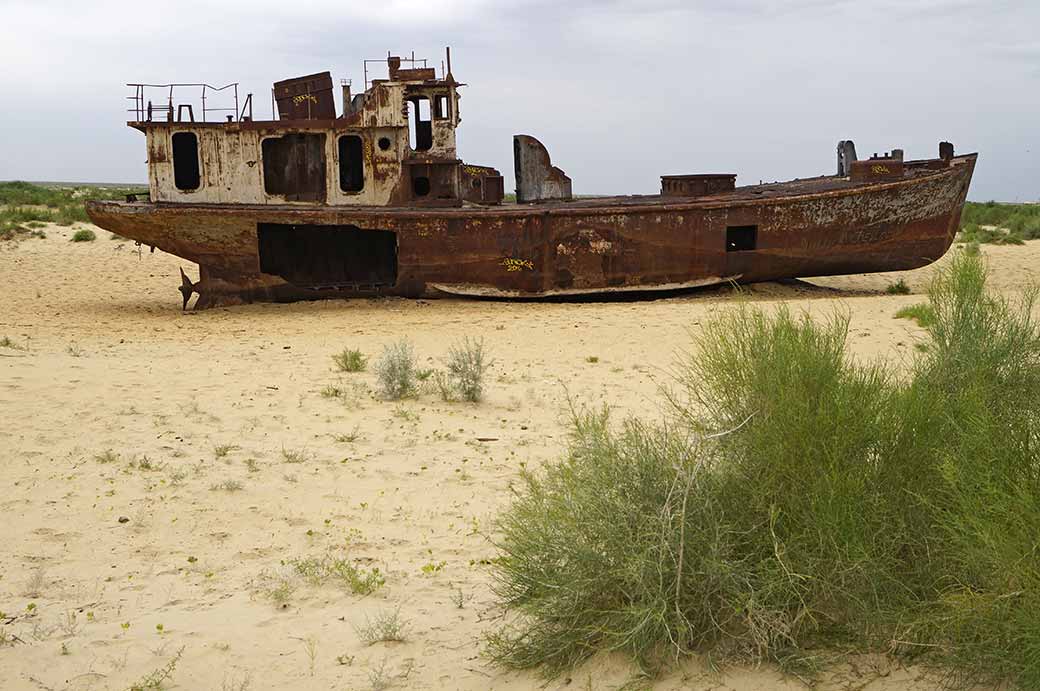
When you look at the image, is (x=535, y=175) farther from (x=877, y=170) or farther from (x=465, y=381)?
(x=465, y=381)

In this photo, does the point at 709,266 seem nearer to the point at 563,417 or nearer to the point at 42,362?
the point at 563,417

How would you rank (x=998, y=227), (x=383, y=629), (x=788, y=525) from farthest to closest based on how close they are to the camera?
(x=998, y=227) → (x=383, y=629) → (x=788, y=525)

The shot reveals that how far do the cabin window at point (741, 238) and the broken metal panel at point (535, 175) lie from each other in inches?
125

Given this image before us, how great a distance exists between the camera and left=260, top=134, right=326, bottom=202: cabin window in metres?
14.9

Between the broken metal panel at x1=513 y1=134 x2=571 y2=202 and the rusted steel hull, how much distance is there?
5.82ft

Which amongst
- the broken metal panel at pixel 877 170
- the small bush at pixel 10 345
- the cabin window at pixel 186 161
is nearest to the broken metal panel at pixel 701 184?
the broken metal panel at pixel 877 170

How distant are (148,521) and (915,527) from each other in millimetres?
3881

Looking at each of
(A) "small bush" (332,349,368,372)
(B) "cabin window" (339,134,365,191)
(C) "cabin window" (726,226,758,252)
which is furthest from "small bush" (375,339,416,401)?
(C) "cabin window" (726,226,758,252)

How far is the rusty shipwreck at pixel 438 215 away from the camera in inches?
556

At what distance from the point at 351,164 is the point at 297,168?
771 millimetres

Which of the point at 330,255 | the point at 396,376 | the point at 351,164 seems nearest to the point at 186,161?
the point at 351,164

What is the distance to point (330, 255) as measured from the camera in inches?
653

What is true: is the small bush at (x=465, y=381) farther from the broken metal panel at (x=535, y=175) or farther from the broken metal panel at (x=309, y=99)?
the broken metal panel at (x=535, y=175)

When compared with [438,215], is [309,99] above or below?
above
